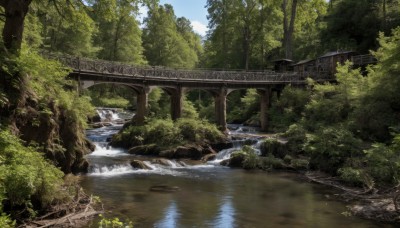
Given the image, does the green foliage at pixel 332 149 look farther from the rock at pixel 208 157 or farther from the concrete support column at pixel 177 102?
the concrete support column at pixel 177 102

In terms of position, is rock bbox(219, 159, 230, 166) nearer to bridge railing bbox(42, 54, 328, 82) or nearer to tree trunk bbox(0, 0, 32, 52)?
bridge railing bbox(42, 54, 328, 82)

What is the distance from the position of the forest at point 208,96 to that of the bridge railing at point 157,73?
7.81ft

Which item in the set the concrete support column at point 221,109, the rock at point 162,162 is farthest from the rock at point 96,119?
the rock at point 162,162

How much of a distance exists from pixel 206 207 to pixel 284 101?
999 inches

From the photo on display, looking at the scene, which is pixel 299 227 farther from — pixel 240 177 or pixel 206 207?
pixel 240 177

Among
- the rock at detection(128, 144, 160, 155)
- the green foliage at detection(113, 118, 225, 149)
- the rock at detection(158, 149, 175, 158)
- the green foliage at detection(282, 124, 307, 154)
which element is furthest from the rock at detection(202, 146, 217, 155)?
the green foliage at detection(282, 124, 307, 154)

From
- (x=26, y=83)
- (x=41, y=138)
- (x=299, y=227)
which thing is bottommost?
(x=299, y=227)

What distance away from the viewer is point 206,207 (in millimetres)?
13727

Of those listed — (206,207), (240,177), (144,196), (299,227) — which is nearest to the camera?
(299,227)

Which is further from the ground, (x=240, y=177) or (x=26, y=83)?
(x=26, y=83)

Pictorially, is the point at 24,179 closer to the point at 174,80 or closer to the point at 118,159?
the point at 118,159

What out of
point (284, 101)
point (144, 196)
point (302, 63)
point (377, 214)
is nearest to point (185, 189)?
point (144, 196)

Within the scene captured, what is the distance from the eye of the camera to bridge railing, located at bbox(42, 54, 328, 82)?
2550cm

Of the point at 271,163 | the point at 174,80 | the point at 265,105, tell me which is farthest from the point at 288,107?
the point at 271,163
